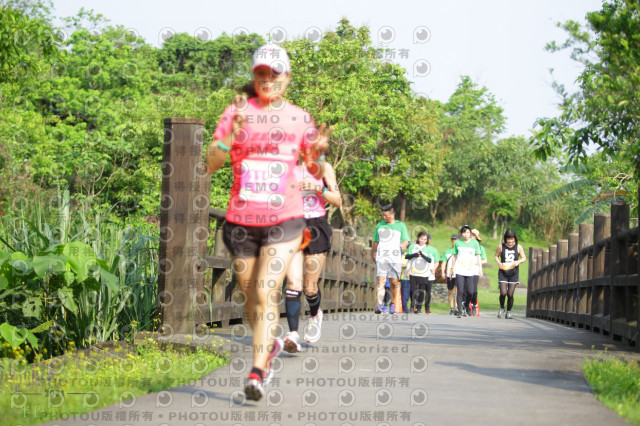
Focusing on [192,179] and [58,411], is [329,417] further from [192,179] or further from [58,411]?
[192,179]

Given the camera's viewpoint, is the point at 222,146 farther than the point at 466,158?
No

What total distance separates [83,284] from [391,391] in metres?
2.54

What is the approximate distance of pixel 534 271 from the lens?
2073 centimetres

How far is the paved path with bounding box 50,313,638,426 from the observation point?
4.10m

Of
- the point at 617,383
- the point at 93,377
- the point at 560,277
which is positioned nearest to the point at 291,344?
the point at 93,377

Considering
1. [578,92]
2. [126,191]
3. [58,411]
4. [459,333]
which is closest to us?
[58,411]

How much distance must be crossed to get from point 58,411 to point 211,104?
3103cm

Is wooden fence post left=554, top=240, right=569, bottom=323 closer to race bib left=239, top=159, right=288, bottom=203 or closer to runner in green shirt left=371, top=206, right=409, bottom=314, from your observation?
runner in green shirt left=371, top=206, right=409, bottom=314

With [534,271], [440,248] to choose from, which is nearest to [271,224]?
[534,271]

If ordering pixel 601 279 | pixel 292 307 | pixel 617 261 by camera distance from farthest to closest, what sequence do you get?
pixel 601 279, pixel 617 261, pixel 292 307

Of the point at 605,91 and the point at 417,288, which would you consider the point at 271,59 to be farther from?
the point at 417,288

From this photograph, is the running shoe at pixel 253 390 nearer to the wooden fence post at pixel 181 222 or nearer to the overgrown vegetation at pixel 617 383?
the overgrown vegetation at pixel 617 383

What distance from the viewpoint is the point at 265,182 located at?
4621 millimetres

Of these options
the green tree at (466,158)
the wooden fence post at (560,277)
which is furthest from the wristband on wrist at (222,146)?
the green tree at (466,158)
